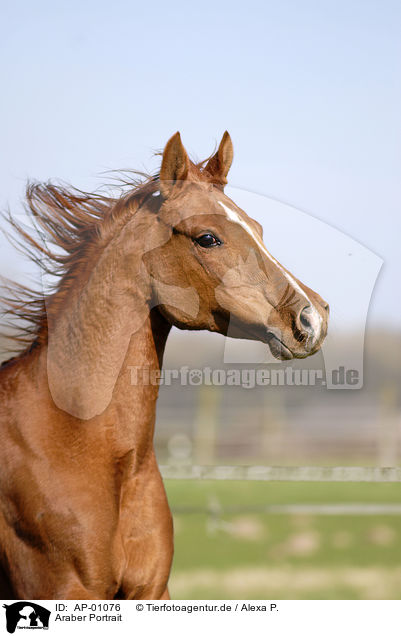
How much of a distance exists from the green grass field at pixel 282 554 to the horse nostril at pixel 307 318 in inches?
156

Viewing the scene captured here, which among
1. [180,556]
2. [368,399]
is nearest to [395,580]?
[180,556]

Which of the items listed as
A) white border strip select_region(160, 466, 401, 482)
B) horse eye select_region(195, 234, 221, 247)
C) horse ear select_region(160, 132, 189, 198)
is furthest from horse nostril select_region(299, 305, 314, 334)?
white border strip select_region(160, 466, 401, 482)

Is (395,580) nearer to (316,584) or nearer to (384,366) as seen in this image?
(316,584)

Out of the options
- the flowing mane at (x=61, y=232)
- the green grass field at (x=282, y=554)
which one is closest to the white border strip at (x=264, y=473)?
the green grass field at (x=282, y=554)

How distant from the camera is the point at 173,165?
97.7 inches

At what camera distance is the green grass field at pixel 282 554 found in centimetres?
592

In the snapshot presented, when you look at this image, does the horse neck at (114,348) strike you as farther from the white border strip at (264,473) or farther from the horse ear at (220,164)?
the white border strip at (264,473)

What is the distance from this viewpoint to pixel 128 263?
2449 mm

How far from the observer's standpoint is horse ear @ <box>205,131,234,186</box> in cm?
269

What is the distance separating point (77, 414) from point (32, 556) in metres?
0.53
